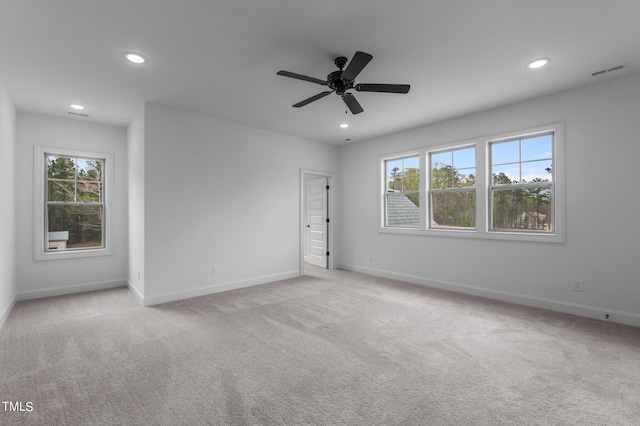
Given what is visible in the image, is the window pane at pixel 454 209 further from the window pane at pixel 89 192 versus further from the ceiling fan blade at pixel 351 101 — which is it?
the window pane at pixel 89 192

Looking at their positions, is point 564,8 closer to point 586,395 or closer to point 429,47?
point 429,47

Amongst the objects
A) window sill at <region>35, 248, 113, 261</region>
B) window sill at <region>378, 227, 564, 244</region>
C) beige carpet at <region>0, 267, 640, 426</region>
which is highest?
window sill at <region>378, 227, 564, 244</region>

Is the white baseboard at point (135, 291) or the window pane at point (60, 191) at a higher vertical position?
the window pane at point (60, 191)

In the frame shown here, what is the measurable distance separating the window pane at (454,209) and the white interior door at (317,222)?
2.42 meters

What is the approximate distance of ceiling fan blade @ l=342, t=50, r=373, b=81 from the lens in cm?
224

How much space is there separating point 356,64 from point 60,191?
505 centimetres

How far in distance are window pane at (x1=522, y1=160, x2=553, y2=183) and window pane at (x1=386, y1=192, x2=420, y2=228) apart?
165cm

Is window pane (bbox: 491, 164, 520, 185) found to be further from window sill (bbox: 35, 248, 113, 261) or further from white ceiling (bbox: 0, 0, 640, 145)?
window sill (bbox: 35, 248, 113, 261)

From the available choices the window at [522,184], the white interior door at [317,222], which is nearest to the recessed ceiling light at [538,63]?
the window at [522,184]

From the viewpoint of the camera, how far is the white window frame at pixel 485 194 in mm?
3729

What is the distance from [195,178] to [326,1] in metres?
3.19

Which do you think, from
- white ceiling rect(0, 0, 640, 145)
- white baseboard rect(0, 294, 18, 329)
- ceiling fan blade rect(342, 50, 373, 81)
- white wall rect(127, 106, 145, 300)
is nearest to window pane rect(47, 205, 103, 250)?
white wall rect(127, 106, 145, 300)

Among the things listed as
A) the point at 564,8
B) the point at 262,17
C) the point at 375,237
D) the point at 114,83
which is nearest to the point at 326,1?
the point at 262,17

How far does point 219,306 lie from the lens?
3963 millimetres
